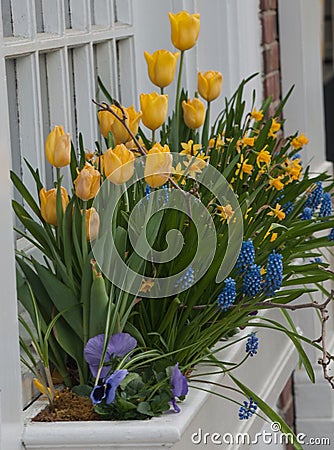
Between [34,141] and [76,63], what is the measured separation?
11.0 inches

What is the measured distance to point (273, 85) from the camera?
2740mm

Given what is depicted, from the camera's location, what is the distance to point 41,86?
167cm

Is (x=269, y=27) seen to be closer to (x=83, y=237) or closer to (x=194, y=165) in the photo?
(x=194, y=165)

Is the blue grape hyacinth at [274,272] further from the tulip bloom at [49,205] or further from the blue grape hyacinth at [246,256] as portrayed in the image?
the tulip bloom at [49,205]

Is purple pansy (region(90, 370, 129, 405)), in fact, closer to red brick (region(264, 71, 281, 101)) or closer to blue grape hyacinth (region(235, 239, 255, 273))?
blue grape hyacinth (region(235, 239, 255, 273))

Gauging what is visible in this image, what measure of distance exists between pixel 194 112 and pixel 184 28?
0.50 ft

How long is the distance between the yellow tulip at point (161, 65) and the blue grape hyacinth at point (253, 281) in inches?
14.9

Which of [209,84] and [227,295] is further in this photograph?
[209,84]

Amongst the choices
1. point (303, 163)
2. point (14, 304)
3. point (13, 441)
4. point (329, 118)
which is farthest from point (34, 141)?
point (329, 118)

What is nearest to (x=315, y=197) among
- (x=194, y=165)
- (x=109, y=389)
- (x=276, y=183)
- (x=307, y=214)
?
(x=307, y=214)

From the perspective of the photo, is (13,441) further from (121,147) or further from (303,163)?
(303,163)

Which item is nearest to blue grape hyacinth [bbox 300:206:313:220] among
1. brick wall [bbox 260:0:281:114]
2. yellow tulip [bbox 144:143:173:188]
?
yellow tulip [bbox 144:143:173:188]

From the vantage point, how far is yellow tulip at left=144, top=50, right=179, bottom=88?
62.3 inches

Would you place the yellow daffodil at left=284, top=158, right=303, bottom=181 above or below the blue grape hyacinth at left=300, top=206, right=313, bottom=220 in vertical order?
above
